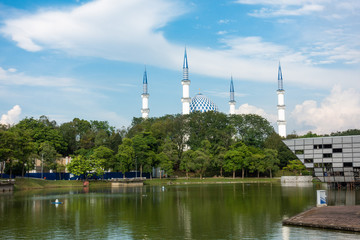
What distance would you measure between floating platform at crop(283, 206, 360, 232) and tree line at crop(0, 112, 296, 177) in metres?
65.3

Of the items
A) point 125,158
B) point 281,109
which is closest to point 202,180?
point 125,158

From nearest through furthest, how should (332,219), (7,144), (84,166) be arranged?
(332,219) → (7,144) → (84,166)

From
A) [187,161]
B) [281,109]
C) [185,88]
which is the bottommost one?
[187,161]

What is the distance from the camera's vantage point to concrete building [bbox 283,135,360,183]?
239ft

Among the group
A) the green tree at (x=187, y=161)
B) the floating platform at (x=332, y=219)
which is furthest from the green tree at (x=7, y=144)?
the floating platform at (x=332, y=219)

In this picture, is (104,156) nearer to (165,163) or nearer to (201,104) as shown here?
(165,163)

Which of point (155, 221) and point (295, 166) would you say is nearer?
point (155, 221)

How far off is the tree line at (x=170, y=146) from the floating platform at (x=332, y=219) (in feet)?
214

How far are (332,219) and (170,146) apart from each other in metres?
78.6

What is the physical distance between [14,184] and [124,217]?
46926 millimetres

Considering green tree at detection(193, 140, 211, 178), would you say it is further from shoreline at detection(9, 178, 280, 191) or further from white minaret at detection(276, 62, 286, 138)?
white minaret at detection(276, 62, 286, 138)

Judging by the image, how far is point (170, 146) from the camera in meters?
107

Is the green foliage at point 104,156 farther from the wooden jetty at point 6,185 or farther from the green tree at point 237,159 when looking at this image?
the green tree at point 237,159

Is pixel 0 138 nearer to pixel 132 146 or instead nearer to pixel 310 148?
pixel 132 146
